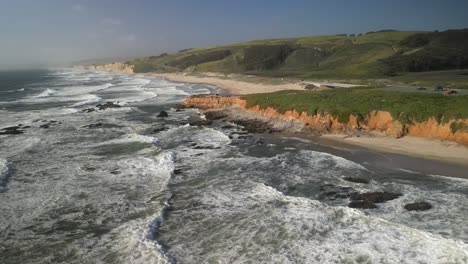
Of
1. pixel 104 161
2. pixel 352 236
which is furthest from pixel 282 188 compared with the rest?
pixel 104 161

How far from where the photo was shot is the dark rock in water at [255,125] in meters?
37.5

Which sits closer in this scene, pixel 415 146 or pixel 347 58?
pixel 415 146

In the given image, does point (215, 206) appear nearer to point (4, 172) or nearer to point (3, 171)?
point (4, 172)

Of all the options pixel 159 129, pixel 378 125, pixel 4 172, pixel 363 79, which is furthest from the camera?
pixel 363 79

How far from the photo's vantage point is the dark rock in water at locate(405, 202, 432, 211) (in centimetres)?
1722

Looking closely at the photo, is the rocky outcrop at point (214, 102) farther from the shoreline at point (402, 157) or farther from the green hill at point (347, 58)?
the green hill at point (347, 58)

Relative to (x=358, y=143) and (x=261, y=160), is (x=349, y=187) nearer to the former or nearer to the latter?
(x=261, y=160)

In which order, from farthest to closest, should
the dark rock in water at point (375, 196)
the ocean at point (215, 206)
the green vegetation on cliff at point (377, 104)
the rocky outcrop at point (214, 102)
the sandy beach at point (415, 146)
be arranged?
the rocky outcrop at point (214, 102)
the green vegetation on cliff at point (377, 104)
the sandy beach at point (415, 146)
the dark rock in water at point (375, 196)
the ocean at point (215, 206)

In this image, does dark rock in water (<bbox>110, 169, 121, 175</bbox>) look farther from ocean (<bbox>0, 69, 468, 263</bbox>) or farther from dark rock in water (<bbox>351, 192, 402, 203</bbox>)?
dark rock in water (<bbox>351, 192, 402, 203</bbox>)

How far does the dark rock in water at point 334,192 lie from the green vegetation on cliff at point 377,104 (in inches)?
533

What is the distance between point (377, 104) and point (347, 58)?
91700mm

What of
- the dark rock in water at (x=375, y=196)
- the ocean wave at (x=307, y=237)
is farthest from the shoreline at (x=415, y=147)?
the ocean wave at (x=307, y=237)

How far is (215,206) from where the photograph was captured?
18594 mm

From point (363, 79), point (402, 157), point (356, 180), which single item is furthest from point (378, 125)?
point (363, 79)
